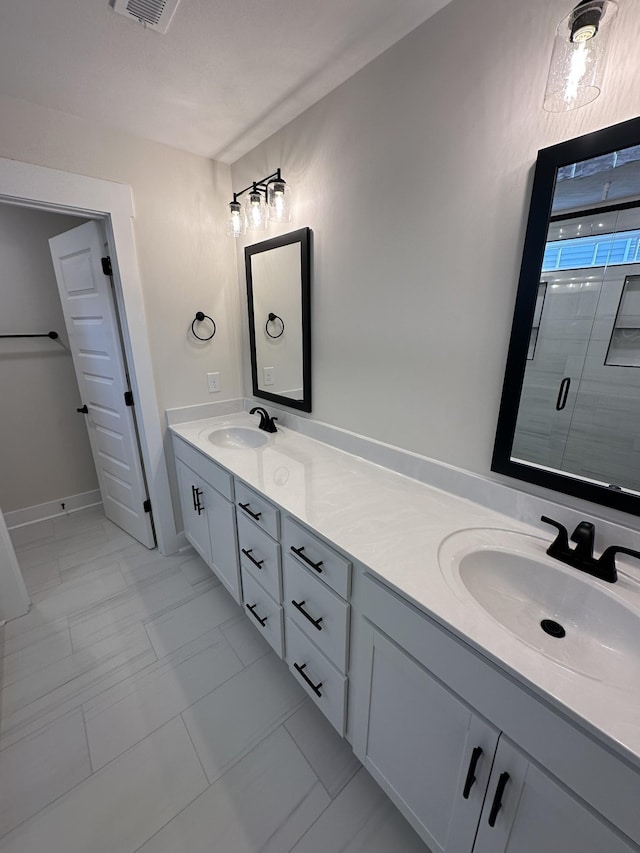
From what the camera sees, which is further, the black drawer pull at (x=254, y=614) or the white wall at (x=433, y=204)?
the black drawer pull at (x=254, y=614)

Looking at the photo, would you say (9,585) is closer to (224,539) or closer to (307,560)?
(224,539)

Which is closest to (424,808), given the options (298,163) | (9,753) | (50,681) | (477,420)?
(477,420)

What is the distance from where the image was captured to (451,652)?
717 mm

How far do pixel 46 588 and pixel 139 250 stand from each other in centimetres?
197

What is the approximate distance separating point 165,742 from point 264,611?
53 centimetres

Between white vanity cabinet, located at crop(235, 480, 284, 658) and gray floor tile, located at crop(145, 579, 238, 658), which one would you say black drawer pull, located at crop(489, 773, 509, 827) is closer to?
white vanity cabinet, located at crop(235, 480, 284, 658)

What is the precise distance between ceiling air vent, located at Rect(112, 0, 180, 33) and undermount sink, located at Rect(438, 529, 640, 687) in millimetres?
1739

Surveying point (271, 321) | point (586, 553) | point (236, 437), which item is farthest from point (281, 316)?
point (586, 553)

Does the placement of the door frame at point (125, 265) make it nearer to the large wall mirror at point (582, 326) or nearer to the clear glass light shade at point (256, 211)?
the clear glass light shade at point (256, 211)

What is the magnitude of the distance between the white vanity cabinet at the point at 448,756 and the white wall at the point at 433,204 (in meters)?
0.63

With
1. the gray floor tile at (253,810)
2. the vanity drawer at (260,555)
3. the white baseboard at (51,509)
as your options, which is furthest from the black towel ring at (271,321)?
the white baseboard at (51,509)

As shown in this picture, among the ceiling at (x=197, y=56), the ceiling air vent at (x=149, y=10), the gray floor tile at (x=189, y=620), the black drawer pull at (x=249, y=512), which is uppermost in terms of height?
the ceiling at (x=197, y=56)

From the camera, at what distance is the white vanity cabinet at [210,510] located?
1581 millimetres

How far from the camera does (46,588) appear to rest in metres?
1.95
